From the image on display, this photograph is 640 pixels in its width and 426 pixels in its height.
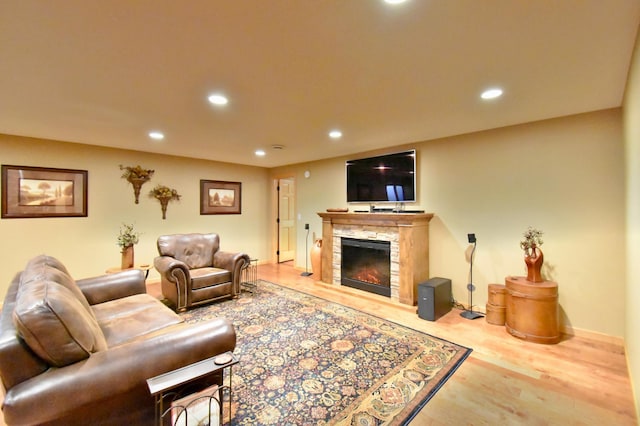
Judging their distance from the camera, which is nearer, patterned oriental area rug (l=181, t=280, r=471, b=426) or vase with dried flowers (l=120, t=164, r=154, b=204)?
patterned oriental area rug (l=181, t=280, r=471, b=426)

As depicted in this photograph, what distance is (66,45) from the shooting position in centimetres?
175

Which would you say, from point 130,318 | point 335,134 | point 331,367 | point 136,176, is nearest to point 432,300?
point 331,367

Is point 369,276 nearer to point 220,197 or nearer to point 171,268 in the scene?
point 171,268

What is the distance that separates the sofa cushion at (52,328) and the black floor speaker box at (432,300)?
320cm

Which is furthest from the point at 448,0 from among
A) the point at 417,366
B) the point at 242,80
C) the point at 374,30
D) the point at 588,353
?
the point at 588,353

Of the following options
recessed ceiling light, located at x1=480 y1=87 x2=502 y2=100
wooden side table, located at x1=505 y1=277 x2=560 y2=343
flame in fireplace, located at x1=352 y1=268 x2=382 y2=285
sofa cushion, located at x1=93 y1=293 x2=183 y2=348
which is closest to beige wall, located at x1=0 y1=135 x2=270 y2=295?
sofa cushion, located at x1=93 y1=293 x2=183 y2=348

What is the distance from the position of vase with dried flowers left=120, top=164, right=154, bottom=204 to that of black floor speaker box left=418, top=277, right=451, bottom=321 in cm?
479

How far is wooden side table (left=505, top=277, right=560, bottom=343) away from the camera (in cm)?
288

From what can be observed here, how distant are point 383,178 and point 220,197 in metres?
3.50

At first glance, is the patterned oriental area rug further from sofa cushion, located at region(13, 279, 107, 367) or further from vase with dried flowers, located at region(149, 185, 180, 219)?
vase with dried flowers, located at region(149, 185, 180, 219)

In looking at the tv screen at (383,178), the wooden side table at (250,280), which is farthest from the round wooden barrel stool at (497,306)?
the wooden side table at (250,280)

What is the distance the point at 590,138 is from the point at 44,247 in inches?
277

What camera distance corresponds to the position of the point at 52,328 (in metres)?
1.30

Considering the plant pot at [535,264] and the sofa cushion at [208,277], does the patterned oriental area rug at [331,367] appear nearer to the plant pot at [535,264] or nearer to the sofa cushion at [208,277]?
the sofa cushion at [208,277]
